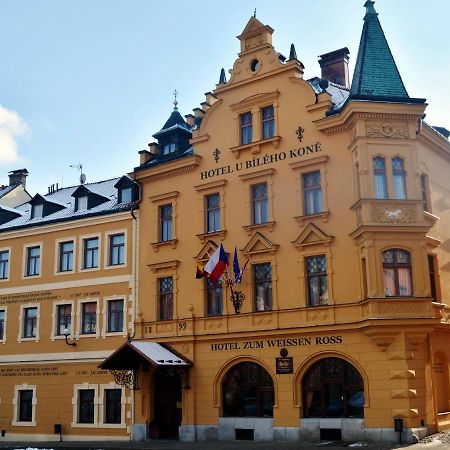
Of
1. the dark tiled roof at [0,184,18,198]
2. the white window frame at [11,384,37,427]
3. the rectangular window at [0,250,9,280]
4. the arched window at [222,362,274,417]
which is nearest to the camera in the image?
the arched window at [222,362,274,417]

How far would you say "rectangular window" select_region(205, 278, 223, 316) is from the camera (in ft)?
92.8

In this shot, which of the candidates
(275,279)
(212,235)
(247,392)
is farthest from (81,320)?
(275,279)

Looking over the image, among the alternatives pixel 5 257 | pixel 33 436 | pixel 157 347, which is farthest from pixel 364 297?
pixel 5 257

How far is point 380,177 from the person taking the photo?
81.7 feet

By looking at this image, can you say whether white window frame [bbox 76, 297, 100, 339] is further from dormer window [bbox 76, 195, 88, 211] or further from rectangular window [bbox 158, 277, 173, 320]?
dormer window [bbox 76, 195, 88, 211]

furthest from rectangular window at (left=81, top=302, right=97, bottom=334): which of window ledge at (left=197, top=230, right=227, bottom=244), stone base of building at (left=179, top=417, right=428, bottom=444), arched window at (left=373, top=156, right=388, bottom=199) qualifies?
arched window at (left=373, top=156, right=388, bottom=199)

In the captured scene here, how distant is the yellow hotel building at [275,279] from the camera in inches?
947

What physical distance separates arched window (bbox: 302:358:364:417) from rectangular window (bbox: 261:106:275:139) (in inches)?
377

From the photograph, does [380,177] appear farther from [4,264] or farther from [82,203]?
[4,264]

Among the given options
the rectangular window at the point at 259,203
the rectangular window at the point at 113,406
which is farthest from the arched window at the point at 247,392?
the rectangular window at the point at 259,203

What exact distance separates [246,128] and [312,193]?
4.50 m

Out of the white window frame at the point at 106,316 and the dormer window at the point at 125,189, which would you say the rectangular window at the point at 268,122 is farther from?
the white window frame at the point at 106,316

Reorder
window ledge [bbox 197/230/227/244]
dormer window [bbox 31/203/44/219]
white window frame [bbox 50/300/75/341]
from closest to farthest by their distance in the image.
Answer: window ledge [bbox 197/230/227/244], white window frame [bbox 50/300/75/341], dormer window [bbox 31/203/44/219]

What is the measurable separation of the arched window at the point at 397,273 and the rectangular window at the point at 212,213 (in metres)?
7.89
